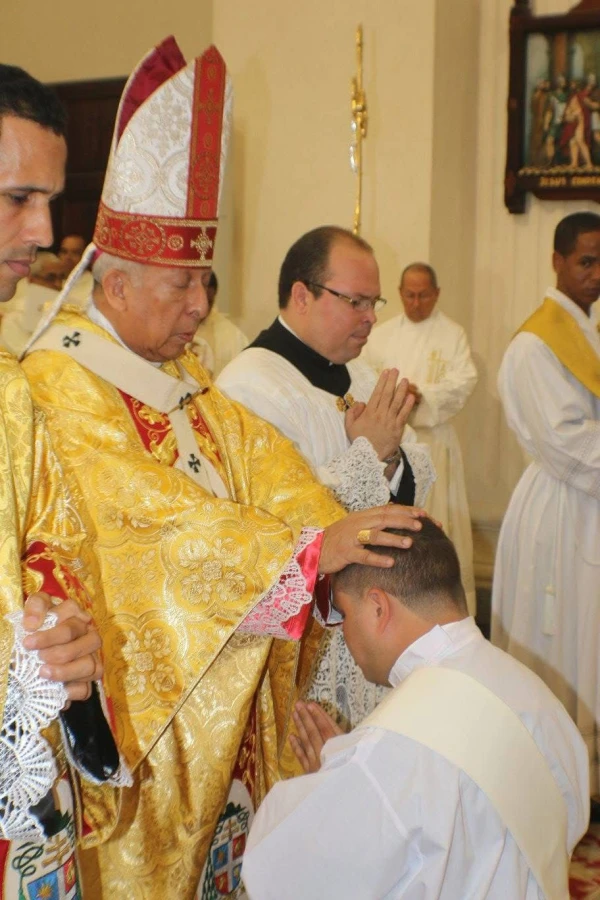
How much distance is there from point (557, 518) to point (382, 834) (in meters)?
3.17

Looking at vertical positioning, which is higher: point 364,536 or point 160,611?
point 364,536

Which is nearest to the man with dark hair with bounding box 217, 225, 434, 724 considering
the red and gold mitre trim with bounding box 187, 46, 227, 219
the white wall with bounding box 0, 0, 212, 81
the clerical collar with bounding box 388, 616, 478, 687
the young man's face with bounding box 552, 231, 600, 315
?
the red and gold mitre trim with bounding box 187, 46, 227, 219

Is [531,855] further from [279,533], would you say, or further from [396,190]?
[396,190]

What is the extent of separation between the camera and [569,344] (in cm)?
487

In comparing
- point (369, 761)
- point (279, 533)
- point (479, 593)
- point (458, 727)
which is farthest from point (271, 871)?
point (479, 593)

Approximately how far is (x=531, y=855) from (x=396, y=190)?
22.3ft

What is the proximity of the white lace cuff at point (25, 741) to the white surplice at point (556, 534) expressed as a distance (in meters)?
3.31

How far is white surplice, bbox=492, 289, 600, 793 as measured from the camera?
15.5 feet

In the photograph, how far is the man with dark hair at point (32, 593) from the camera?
170 centimetres

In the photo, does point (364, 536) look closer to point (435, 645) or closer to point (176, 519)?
point (435, 645)

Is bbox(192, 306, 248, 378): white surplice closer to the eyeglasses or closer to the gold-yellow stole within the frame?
the gold-yellow stole

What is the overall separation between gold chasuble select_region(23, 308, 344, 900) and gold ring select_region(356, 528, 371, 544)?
0.16 metres

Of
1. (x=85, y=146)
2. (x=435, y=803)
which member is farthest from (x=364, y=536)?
(x=85, y=146)

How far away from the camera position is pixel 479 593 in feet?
24.8
